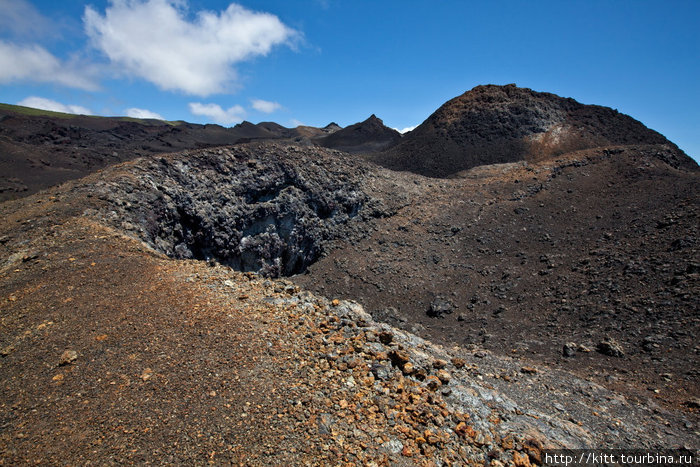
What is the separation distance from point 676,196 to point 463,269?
12012 mm

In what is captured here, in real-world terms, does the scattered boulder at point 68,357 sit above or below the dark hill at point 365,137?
below

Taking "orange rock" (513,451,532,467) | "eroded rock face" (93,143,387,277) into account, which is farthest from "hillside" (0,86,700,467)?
"eroded rock face" (93,143,387,277)

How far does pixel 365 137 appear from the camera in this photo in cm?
7500

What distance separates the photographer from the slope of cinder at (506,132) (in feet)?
130

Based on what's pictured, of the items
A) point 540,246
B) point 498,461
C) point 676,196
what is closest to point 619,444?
point 498,461

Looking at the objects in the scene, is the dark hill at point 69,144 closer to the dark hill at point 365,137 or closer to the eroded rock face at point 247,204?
the dark hill at point 365,137

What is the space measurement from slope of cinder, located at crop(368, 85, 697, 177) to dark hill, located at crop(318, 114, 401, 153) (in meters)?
22.8

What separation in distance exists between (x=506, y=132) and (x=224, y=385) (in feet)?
146

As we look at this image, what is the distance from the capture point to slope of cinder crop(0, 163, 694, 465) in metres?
4.36

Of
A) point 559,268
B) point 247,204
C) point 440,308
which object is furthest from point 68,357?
point 559,268

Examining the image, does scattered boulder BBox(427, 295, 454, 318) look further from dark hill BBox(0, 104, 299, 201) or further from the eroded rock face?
dark hill BBox(0, 104, 299, 201)

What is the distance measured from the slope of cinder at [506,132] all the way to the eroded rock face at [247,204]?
1935 cm

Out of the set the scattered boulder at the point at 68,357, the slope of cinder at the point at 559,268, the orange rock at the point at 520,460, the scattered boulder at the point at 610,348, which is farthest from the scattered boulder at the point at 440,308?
the scattered boulder at the point at 68,357

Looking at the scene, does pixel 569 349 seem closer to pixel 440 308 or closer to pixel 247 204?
pixel 440 308
